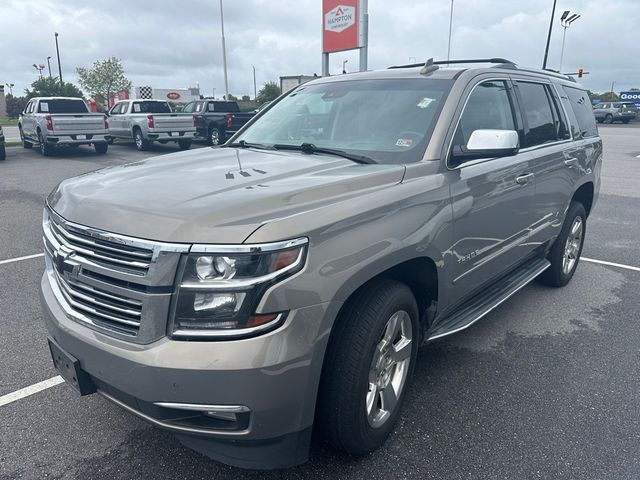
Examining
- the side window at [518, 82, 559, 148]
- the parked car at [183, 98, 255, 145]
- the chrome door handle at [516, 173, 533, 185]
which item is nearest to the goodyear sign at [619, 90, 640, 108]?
the parked car at [183, 98, 255, 145]

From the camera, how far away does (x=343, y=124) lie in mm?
3555

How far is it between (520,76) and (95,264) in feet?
11.5

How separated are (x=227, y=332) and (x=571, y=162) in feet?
12.8

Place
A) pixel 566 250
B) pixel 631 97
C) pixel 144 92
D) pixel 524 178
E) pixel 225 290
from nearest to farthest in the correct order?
1. pixel 225 290
2. pixel 524 178
3. pixel 566 250
4. pixel 144 92
5. pixel 631 97

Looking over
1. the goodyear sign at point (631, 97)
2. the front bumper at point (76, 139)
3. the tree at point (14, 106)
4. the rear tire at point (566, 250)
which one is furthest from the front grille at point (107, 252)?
the goodyear sign at point (631, 97)

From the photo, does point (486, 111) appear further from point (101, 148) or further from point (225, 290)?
point (101, 148)

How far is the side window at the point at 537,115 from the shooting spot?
4.06m

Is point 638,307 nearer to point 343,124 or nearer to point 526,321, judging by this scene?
point 526,321

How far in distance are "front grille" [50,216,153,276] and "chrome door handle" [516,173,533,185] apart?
2.75m

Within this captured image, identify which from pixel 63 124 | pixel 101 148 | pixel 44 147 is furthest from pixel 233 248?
pixel 101 148

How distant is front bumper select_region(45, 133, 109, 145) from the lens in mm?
16234

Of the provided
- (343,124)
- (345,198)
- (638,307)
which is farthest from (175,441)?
(638,307)

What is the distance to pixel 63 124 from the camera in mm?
16297

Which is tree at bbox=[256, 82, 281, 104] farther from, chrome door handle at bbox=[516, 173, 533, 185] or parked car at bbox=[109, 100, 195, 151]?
chrome door handle at bbox=[516, 173, 533, 185]
